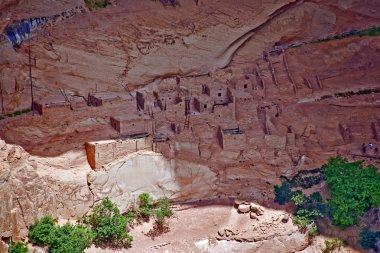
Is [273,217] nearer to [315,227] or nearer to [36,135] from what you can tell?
[315,227]

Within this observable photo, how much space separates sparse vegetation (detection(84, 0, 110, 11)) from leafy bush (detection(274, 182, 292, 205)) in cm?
608

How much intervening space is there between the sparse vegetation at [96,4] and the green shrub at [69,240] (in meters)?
5.05

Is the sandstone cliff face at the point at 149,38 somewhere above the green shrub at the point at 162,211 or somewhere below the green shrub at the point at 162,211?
above

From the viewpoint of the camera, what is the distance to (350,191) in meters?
17.8

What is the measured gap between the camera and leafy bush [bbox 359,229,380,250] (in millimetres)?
17438

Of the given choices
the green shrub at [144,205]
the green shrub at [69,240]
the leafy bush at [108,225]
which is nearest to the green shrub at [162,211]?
the green shrub at [144,205]

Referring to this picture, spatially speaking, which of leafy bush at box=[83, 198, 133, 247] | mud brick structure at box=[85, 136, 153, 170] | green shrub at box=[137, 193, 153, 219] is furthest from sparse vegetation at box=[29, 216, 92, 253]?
green shrub at box=[137, 193, 153, 219]

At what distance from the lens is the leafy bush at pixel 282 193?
18.1m

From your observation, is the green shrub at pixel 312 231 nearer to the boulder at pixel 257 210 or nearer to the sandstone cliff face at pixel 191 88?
the sandstone cliff face at pixel 191 88

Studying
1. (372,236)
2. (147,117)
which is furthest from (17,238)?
(372,236)

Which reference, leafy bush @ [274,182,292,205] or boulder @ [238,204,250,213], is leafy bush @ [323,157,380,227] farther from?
boulder @ [238,204,250,213]

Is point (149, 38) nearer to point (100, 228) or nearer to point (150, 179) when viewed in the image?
point (150, 179)

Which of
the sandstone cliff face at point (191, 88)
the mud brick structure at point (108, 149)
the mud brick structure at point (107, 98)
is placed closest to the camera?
the sandstone cliff face at point (191, 88)

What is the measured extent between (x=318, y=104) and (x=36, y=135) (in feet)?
24.3
